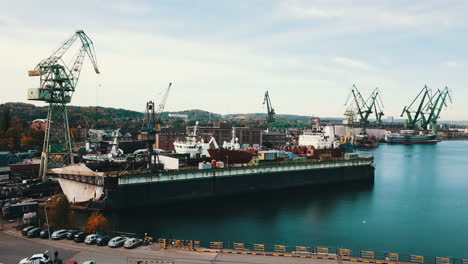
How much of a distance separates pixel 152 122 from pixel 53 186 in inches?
569

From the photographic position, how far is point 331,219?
40469 millimetres

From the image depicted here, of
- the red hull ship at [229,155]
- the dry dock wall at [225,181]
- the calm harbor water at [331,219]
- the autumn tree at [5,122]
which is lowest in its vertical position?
the calm harbor water at [331,219]

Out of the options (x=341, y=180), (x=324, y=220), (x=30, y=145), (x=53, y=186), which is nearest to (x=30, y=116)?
(x=30, y=145)

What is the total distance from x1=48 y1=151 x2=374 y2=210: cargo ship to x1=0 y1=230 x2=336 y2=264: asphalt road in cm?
1687

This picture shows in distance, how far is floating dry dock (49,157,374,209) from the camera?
4134cm

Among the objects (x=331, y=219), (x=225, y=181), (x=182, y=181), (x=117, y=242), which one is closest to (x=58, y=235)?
(x=117, y=242)

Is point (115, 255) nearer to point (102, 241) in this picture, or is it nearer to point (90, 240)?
point (102, 241)

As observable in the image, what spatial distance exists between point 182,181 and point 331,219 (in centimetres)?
1825

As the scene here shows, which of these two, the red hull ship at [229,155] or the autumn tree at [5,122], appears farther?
the autumn tree at [5,122]

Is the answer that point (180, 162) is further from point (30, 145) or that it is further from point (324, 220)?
point (30, 145)

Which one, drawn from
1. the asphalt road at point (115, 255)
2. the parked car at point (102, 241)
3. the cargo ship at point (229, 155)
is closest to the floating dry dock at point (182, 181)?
the cargo ship at point (229, 155)

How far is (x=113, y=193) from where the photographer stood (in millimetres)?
40844

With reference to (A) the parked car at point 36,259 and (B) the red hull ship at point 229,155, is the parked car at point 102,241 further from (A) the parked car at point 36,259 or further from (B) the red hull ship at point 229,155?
(B) the red hull ship at point 229,155

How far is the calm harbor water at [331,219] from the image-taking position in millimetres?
32406
